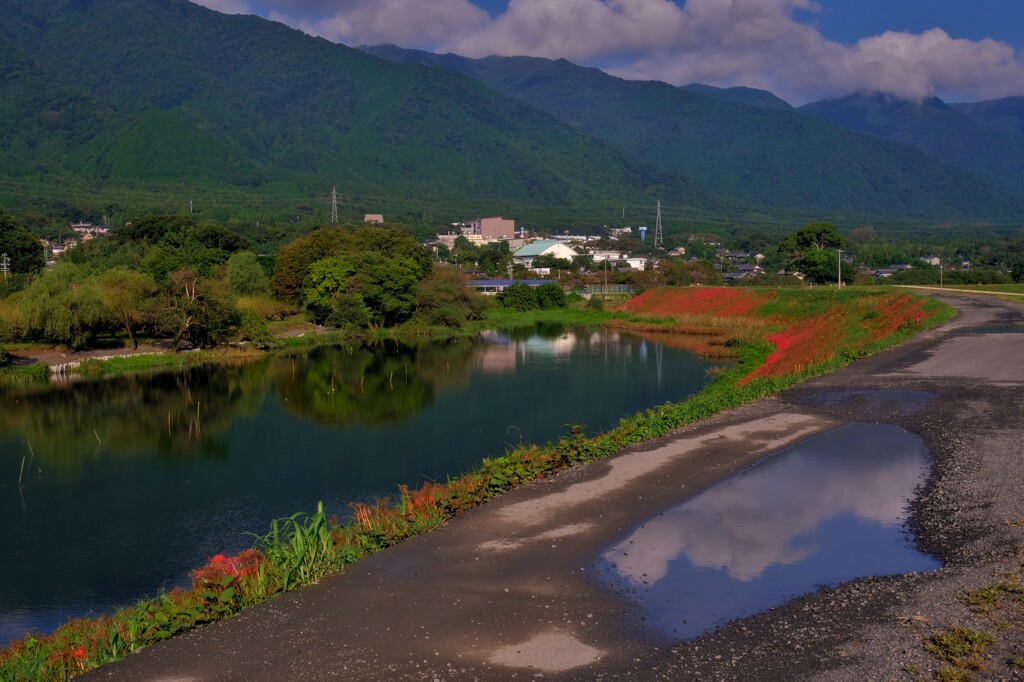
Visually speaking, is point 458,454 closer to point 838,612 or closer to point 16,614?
point 16,614

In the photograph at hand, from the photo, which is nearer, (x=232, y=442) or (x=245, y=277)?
(x=232, y=442)

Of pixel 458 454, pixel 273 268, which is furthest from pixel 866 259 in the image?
pixel 458 454

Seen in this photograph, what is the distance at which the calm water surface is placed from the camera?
50.4 ft

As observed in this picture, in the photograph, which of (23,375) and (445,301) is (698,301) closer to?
(445,301)

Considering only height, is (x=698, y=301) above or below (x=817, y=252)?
below

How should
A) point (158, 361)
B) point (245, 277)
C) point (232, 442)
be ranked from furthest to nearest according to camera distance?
point (245, 277)
point (158, 361)
point (232, 442)

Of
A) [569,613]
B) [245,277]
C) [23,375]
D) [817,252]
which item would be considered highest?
[817,252]

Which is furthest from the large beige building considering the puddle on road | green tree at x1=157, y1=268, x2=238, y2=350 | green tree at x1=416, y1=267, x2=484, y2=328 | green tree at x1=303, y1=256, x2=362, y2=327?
the puddle on road

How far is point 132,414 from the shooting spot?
29.9 m

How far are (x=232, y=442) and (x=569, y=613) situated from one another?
17333 mm

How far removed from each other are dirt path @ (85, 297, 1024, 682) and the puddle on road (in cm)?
32

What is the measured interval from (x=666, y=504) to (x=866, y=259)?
100980 millimetres

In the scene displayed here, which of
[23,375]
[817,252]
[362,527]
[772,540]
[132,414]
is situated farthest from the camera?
[817,252]

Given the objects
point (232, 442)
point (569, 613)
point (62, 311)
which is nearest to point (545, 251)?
point (62, 311)
